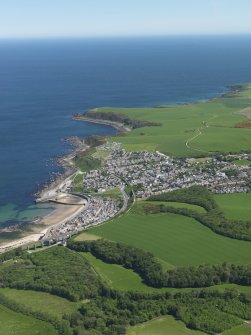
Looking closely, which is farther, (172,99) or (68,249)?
(172,99)

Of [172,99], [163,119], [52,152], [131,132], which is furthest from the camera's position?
[172,99]

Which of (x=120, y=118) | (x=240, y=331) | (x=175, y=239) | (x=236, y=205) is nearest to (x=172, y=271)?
(x=175, y=239)

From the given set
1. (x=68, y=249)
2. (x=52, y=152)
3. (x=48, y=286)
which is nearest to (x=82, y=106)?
(x=52, y=152)

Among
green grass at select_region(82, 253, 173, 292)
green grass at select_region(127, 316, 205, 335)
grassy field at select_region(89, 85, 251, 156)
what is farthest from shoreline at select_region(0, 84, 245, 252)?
green grass at select_region(127, 316, 205, 335)

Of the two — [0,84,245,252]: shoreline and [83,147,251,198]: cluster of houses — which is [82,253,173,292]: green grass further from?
[83,147,251,198]: cluster of houses

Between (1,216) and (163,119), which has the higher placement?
(163,119)

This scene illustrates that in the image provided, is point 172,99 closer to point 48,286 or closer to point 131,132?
point 131,132

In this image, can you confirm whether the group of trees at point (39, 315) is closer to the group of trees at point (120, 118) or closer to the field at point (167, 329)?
the field at point (167, 329)

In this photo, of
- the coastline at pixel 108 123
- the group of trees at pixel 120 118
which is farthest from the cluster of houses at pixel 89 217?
the group of trees at pixel 120 118
